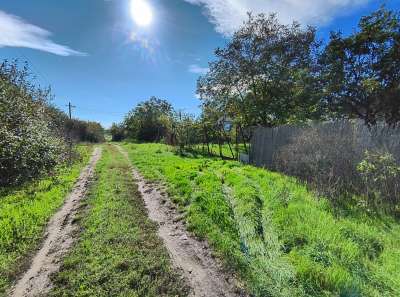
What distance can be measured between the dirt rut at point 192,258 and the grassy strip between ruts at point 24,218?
6.51ft

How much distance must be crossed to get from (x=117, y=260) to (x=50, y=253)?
115 cm

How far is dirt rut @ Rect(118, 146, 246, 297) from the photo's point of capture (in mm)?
3275

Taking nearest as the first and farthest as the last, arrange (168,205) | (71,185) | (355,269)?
(355,269), (168,205), (71,185)

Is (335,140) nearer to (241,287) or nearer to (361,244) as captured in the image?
(361,244)

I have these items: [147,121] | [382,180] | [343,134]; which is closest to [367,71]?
[343,134]

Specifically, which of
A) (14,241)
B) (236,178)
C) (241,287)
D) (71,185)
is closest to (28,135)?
(71,185)

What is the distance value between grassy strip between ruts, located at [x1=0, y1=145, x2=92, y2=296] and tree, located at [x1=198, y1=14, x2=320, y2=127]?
34.5 ft

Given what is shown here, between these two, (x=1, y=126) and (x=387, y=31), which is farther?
(x=387, y=31)

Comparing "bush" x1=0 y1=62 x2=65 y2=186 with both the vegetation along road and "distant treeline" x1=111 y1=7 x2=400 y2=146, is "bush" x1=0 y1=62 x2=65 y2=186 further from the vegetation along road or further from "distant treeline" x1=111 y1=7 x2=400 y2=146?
"distant treeline" x1=111 y1=7 x2=400 y2=146

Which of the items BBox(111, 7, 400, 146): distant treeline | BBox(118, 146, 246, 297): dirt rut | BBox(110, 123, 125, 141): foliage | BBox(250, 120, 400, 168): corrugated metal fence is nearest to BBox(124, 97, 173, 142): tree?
BBox(110, 123, 125, 141): foliage

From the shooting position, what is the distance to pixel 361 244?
4.23 meters

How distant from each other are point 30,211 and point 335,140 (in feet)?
24.0

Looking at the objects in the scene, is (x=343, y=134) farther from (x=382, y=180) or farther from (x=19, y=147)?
(x=19, y=147)

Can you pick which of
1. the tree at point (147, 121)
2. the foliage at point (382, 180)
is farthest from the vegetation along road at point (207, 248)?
the tree at point (147, 121)
